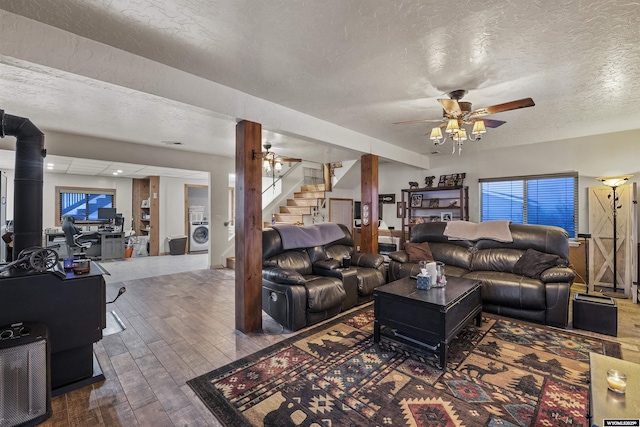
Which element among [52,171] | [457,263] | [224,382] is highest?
[52,171]

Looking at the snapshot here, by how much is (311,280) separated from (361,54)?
2.37 m

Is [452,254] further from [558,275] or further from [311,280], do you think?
[311,280]

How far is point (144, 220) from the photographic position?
8.85 meters

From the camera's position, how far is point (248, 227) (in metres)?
3.11

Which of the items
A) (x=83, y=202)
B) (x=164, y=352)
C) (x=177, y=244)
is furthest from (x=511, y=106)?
(x=83, y=202)

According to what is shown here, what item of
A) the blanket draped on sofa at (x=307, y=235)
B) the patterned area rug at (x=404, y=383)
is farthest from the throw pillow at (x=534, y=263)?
the blanket draped on sofa at (x=307, y=235)

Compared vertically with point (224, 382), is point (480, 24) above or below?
above

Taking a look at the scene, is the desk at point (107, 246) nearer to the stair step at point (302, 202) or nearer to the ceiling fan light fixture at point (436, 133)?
the stair step at point (302, 202)

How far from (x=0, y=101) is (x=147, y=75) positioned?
2153 mm

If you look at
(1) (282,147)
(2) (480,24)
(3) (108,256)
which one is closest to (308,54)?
(2) (480,24)

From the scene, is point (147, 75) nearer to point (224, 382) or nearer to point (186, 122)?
point (186, 122)

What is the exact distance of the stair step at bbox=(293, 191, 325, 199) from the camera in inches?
261

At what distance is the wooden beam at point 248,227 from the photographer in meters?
3.08

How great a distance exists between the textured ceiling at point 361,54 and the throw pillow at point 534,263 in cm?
182
